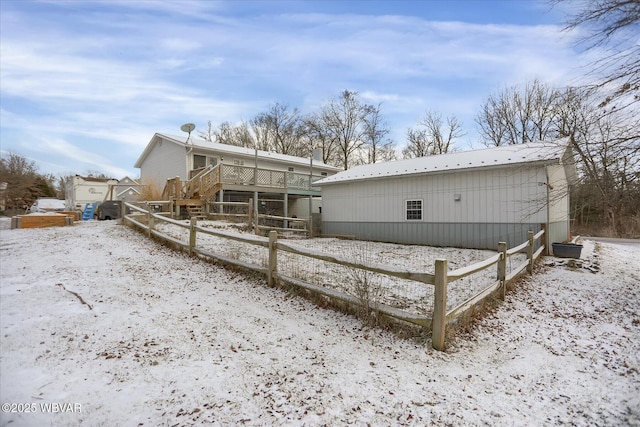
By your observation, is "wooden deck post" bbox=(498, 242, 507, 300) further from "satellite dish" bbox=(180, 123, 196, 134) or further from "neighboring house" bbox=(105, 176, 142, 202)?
"neighboring house" bbox=(105, 176, 142, 202)

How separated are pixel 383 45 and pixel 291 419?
1140cm

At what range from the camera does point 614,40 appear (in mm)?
5531

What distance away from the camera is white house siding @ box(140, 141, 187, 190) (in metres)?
19.3

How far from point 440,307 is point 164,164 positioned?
21923 mm

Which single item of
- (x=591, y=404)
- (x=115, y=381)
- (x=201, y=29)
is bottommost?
(x=591, y=404)

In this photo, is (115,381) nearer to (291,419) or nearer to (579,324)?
(291,419)

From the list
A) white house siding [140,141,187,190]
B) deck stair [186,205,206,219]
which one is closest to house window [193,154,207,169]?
white house siding [140,141,187,190]

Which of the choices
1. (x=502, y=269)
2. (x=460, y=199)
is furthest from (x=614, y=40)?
(x=460, y=199)

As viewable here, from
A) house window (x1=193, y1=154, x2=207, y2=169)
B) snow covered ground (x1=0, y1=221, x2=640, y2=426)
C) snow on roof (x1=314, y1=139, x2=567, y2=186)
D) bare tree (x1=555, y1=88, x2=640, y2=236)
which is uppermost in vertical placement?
house window (x1=193, y1=154, x2=207, y2=169)

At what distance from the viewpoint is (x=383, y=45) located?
1072 centimetres

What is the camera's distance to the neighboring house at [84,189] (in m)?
28.3

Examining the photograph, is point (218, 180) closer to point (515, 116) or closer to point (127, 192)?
point (127, 192)

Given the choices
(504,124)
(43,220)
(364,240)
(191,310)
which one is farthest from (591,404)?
(504,124)

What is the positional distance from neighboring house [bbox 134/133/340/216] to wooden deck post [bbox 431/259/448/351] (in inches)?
499
